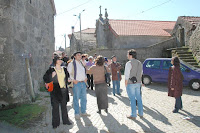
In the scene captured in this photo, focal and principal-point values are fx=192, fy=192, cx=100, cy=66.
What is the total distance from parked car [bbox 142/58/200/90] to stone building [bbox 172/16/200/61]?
4.76m

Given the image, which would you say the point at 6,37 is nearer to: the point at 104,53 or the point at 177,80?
the point at 177,80

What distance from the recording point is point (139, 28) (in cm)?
2512

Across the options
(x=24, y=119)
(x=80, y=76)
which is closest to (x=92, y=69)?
(x=80, y=76)

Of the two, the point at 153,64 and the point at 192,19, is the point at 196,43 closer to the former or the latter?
the point at 192,19

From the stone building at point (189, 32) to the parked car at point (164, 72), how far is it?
4.76m

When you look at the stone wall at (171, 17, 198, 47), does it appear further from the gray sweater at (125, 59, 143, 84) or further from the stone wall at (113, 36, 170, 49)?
the gray sweater at (125, 59, 143, 84)

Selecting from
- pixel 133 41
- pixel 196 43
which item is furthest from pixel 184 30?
pixel 133 41

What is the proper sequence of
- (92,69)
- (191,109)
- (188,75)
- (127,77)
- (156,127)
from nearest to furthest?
(156,127)
(127,77)
(92,69)
(191,109)
(188,75)

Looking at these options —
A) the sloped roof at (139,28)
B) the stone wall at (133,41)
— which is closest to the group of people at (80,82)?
the stone wall at (133,41)

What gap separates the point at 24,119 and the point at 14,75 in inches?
60.9

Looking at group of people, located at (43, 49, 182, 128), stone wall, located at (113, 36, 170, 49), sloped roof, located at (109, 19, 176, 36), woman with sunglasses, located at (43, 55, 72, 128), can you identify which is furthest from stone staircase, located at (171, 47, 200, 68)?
woman with sunglasses, located at (43, 55, 72, 128)

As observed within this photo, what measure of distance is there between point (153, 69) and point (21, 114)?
747 centimetres

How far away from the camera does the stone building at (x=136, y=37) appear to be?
774 inches

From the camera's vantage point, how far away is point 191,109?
617 centimetres
